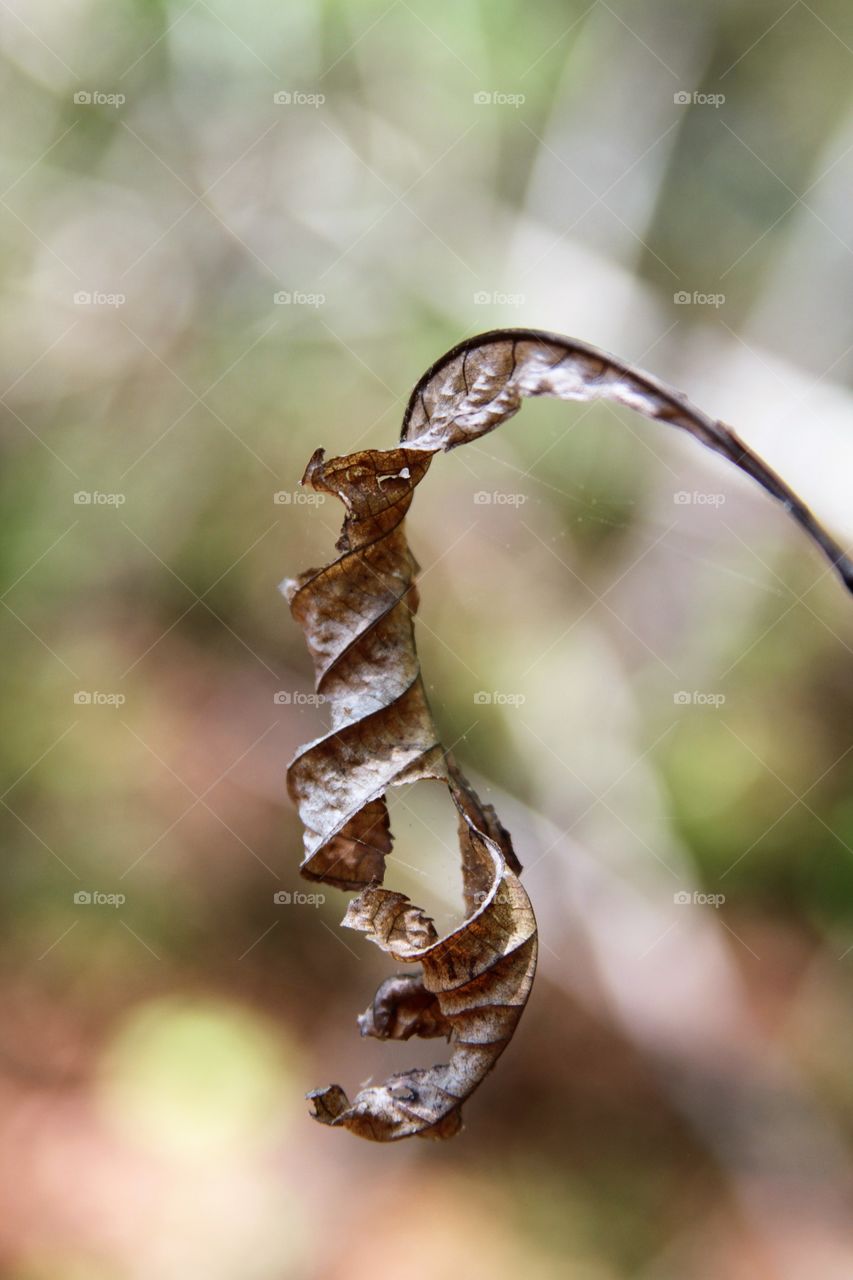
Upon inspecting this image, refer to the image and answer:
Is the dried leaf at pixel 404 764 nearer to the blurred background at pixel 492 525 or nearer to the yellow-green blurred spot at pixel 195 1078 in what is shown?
the blurred background at pixel 492 525

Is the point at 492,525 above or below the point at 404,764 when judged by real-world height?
above

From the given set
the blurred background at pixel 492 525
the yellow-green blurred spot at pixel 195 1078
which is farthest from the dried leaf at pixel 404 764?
the yellow-green blurred spot at pixel 195 1078

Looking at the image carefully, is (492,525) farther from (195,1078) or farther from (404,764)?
(195,1078)

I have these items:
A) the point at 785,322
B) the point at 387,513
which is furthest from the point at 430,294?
the point at 387,513

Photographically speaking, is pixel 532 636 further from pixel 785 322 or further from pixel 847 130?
pixel 847 130

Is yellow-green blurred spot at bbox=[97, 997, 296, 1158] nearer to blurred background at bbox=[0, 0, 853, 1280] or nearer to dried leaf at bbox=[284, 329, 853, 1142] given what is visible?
blurred background at bbox=[0, 0, 853, 1280]

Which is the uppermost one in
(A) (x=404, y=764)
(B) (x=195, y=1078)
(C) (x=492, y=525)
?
(C) (x=492, y=525)

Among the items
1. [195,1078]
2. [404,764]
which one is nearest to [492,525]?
[404,764]

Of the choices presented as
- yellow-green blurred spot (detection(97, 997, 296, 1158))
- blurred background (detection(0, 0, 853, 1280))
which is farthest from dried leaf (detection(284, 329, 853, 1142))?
yellow-green blurred spot (detection(97, 997, 296, 1158))
